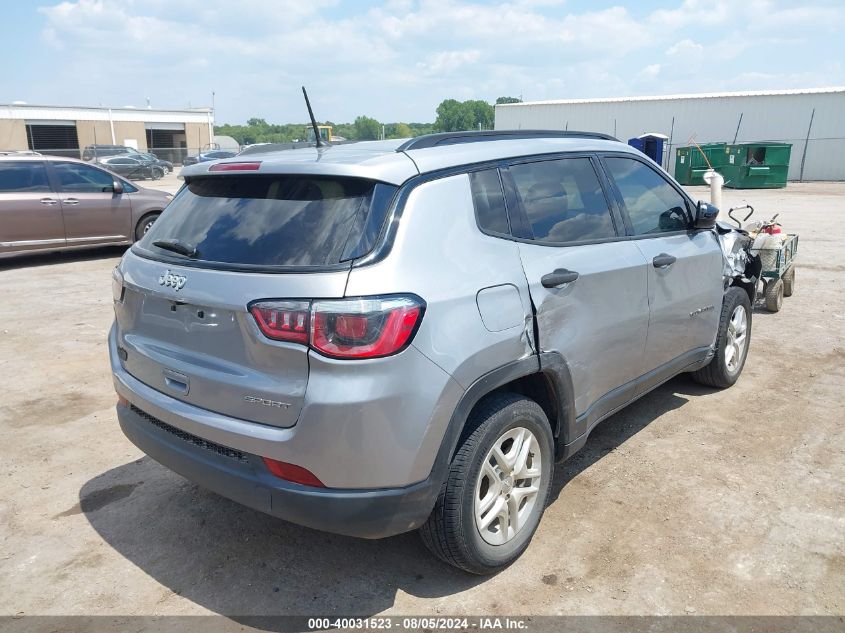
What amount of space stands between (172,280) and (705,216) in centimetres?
321

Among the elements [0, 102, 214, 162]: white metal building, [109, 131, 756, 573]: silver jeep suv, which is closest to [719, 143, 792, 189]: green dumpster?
[109, 131, 756, 573]: silver jeep suv

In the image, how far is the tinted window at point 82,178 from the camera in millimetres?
10422

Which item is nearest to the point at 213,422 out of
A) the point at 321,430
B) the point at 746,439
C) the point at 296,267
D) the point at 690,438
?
the point at 321,430

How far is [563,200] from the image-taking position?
3404 millimetres

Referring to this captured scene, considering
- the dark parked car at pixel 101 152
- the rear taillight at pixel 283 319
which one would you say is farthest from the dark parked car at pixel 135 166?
the rear taillight at pixel 283 319

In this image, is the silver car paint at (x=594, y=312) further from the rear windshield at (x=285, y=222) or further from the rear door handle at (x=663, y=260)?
the rear windshield at (x=285, y=222)

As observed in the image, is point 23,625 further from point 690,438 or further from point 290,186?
point 690,438

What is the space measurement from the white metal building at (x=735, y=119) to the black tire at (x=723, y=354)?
33.4m

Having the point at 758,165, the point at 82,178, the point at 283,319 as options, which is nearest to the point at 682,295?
the point at 283,319

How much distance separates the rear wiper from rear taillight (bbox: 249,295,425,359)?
63cm

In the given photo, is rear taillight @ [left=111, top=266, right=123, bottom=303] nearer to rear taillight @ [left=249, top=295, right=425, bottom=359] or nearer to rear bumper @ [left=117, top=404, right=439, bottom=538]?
rear bumper @ [left=117, top=404, right=439, bottom=538]

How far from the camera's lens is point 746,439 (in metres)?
4.30

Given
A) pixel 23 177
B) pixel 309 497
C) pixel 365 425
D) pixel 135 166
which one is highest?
pixel 23 177

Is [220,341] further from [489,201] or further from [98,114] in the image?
[98,114]
